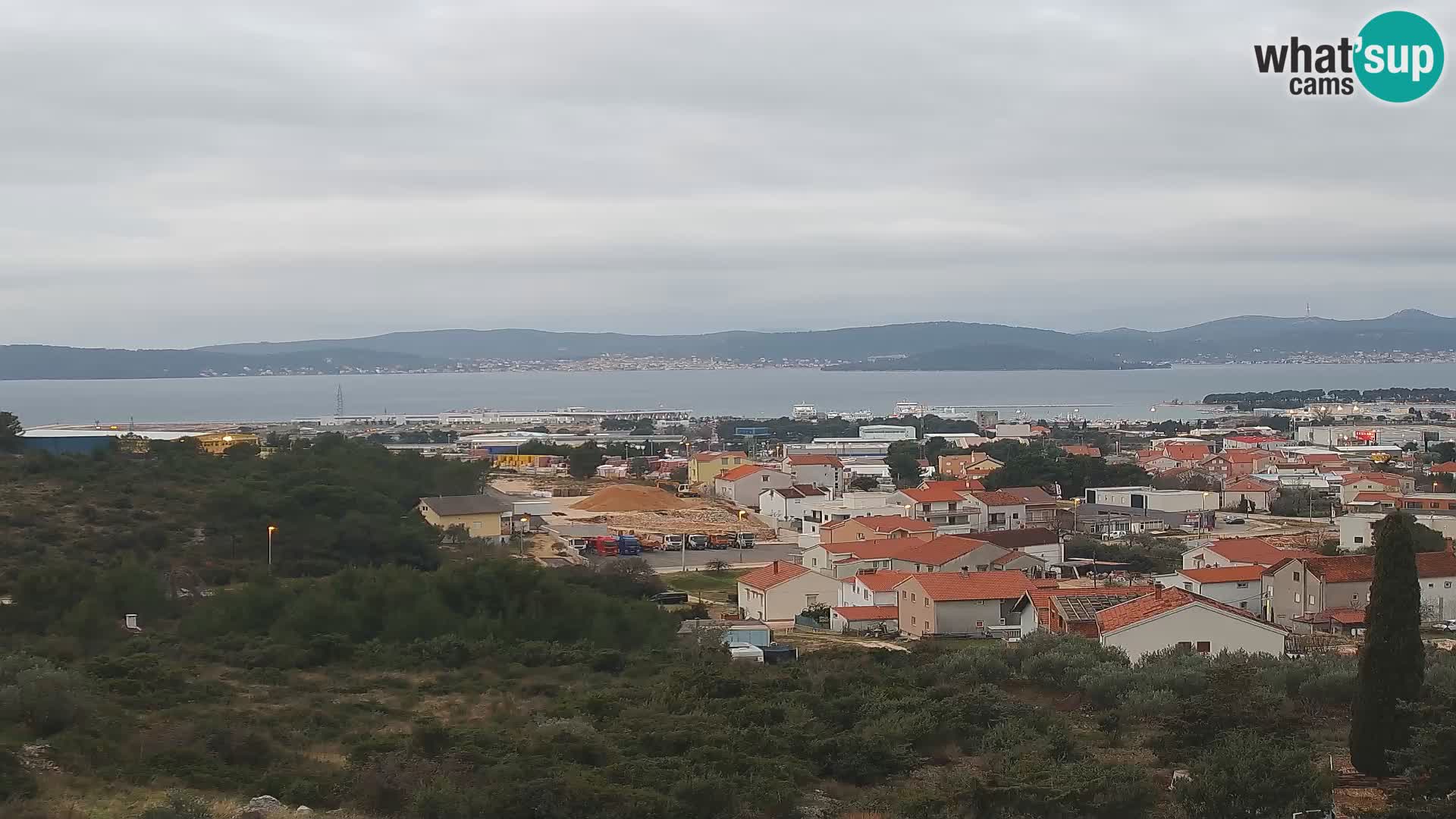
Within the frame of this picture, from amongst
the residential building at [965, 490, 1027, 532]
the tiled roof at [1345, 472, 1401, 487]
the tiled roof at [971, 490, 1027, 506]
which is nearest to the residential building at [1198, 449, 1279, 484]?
the tiled roof at [1345, 472, 1401, 487]

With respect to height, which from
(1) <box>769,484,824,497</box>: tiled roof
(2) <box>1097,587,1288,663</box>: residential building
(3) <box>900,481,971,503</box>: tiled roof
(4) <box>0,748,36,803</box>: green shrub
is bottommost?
(1) <box>769,484,824,497</box>: tiled roof

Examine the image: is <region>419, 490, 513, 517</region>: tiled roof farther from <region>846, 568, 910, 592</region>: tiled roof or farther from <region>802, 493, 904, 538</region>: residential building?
<region>846, 568, 910, 592</region>: tiled roof

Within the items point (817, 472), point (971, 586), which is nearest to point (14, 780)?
point (971, 586)

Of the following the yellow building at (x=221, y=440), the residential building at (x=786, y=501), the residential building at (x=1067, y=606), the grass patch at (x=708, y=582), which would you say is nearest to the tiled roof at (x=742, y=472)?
A: the residential building at (x=786, y=501)

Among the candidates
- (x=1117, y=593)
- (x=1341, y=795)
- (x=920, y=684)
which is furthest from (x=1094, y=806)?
(x=1117, y=593)

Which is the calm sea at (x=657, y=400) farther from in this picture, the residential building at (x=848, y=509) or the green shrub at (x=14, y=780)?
the green shrub at (x=14, y=780)

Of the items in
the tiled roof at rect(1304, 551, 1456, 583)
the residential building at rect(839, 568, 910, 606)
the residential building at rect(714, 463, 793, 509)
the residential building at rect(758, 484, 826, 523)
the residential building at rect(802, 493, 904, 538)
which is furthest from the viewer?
the residential building at rect(714, 463, 793, 509)
